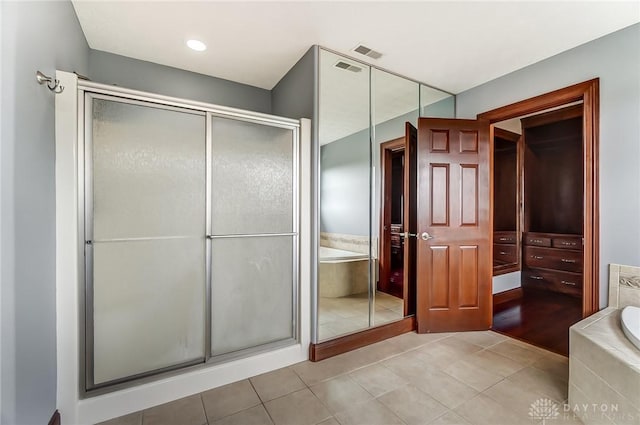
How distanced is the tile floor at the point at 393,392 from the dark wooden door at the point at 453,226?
439mm

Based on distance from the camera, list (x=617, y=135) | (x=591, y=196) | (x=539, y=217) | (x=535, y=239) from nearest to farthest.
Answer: (x=617, y=135), (x=591, y=196), (x=535, y=239), (x=539, y=217)

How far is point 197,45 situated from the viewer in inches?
96.8

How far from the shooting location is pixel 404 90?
305cm

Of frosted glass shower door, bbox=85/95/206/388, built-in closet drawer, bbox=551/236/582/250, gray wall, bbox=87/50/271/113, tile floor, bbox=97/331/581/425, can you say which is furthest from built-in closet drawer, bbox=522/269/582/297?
frosted glass shower door, bbox=85/95/206/388

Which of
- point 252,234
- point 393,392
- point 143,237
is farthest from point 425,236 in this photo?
point 143,237

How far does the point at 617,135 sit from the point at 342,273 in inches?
95.7

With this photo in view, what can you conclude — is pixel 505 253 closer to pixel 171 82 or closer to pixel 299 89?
pixel 299 89

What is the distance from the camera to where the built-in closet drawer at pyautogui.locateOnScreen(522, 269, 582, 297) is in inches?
159

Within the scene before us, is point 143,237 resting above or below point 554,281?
above

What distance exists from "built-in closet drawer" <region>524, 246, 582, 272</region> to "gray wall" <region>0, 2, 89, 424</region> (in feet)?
18.4

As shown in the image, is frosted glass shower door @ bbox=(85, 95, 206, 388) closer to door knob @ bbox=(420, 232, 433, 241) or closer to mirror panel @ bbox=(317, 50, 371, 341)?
mirror panel @ bbox=(317, 50, 371, 341)

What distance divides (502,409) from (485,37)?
2699mm

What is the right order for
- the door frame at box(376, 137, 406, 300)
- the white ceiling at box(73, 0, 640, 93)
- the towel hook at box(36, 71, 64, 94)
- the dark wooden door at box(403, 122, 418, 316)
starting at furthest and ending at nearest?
the dark wooden door at box(403, 122, 418, 316) < the door frame at box(376, 137, 406, 300) < the white ceiling at box(73, 0, 640, 93) < the towel hook at box(36, 71, 64, 94)

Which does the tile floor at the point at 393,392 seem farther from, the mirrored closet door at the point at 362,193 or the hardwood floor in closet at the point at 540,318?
the mirrored closet door at the point at 362,193
